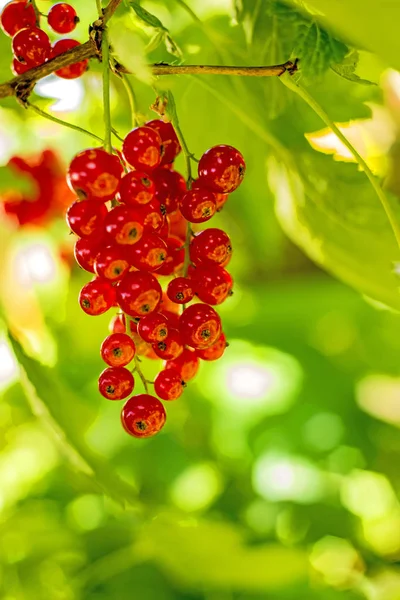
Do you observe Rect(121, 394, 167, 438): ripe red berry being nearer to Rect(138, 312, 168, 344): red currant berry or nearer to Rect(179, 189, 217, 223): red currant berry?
Rect(138, 312, 168, 344): red currant berry

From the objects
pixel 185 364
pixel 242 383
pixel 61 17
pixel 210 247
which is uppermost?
pixel 61 17

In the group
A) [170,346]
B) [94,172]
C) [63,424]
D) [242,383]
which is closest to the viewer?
[94,172]

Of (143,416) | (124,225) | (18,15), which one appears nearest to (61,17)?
(18,15)

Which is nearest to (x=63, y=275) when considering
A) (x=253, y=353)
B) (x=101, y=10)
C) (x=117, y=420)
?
(x=117, y=420)

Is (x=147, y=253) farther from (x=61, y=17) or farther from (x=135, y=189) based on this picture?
(x=61, y=17)

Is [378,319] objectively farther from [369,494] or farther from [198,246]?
[198,246]

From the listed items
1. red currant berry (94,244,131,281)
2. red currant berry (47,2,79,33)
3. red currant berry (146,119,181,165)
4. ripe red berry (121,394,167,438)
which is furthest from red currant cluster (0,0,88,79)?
ripe red berry (121,394,167,438)
